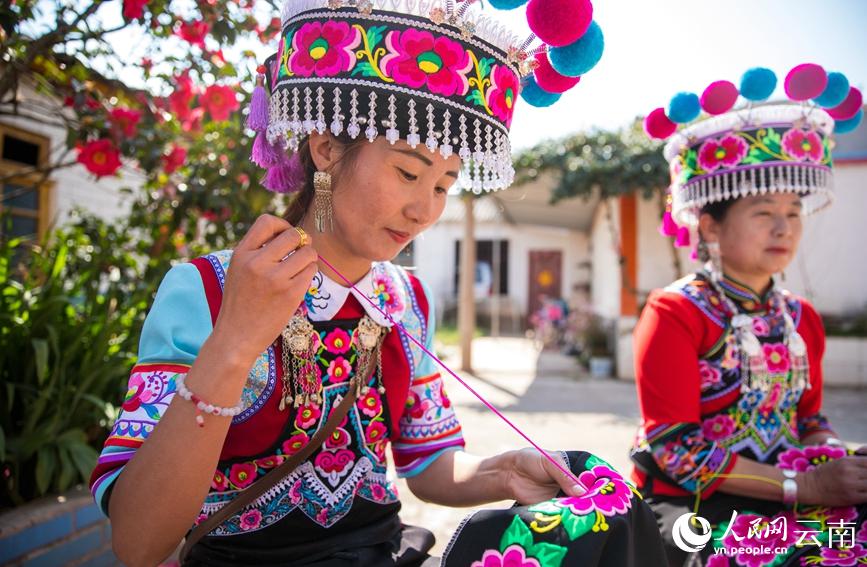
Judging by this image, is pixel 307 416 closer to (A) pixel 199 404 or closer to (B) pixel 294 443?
(B) pixel 294 443

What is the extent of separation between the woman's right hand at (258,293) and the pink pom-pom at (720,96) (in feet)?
5.84

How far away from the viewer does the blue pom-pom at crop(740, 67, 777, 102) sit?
6.70 feet


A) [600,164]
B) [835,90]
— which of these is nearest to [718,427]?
[835,90]

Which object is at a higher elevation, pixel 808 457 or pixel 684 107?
pixel 684 107

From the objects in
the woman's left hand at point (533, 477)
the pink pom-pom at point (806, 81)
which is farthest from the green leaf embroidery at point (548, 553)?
the pink pom-pom at point (806, 81)

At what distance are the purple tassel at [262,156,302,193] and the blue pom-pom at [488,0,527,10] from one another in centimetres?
68

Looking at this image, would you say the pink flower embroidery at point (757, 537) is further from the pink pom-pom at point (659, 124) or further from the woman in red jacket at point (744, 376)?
the pink pom-pom at point (659, 124)

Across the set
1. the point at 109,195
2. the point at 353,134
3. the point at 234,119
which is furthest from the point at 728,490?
the point at 109,195

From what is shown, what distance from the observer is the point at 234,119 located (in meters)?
3.36

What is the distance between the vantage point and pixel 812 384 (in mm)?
2227

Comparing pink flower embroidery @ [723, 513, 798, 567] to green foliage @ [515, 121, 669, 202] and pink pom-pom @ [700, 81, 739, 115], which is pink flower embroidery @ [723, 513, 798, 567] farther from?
green foliage @ [515, 121, 669, 202]

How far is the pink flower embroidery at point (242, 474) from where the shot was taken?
1348 mm

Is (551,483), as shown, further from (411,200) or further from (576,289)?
(576,289)

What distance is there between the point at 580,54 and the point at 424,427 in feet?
3.61
